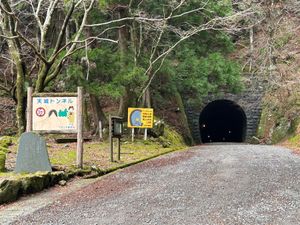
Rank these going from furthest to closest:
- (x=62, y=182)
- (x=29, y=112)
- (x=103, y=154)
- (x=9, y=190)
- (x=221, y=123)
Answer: (x=221, y=123) < (x=103, y=154) < (x=29, y=112) < (x=62, y=182) < (x=9, y=190)

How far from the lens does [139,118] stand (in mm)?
13531

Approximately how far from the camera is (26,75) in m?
12.3

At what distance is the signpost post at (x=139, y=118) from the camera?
13.4m

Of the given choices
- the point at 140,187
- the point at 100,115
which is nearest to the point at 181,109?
the point at 100,115

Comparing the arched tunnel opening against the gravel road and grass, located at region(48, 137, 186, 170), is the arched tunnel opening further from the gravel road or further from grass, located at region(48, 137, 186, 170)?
the gravel road

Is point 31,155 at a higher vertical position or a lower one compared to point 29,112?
lower

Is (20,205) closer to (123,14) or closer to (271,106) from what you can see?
(123,14)

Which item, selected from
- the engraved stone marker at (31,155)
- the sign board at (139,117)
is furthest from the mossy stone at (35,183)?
the sign board at (139,117)

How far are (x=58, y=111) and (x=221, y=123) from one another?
25.4m

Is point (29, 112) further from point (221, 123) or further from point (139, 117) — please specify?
point (221, 123)

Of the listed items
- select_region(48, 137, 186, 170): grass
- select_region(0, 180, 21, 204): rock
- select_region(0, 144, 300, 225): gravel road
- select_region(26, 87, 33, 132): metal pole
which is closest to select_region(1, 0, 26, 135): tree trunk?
select_region(48, 137, 186, 170): grass

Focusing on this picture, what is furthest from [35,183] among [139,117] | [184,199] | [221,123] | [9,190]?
[221,123]

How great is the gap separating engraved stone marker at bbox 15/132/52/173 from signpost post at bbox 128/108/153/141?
6.86 meters

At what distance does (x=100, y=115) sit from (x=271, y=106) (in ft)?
35.7
